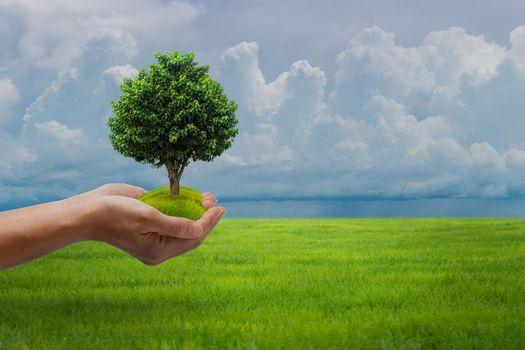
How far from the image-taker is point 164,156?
1098 centimetres

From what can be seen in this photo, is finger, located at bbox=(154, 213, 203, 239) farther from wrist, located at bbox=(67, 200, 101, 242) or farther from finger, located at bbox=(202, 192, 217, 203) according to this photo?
finger, located at bbox=(202, 192, 217, 203)

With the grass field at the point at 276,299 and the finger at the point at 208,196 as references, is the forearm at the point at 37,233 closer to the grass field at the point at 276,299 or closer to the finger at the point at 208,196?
the grass field at the point at 276,299

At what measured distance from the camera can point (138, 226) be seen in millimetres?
7652

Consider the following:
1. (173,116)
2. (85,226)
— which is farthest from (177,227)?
(173,116)

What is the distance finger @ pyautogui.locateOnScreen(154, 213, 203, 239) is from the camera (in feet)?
24.9

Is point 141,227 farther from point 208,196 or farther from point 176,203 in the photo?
point 208,196

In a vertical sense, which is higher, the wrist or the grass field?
the wrist

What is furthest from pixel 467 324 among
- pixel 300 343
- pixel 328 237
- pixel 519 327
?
pixel 328 237

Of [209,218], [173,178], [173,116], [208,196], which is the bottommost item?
[209,218]

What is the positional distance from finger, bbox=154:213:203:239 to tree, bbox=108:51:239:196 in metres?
2.42

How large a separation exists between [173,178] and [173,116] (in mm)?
1256

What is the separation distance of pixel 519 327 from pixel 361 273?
16.4 ft

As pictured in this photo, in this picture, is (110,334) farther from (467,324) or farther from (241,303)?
(467,324)

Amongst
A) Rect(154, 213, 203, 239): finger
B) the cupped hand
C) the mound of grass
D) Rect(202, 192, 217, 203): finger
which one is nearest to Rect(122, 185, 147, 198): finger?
the mound of grass
